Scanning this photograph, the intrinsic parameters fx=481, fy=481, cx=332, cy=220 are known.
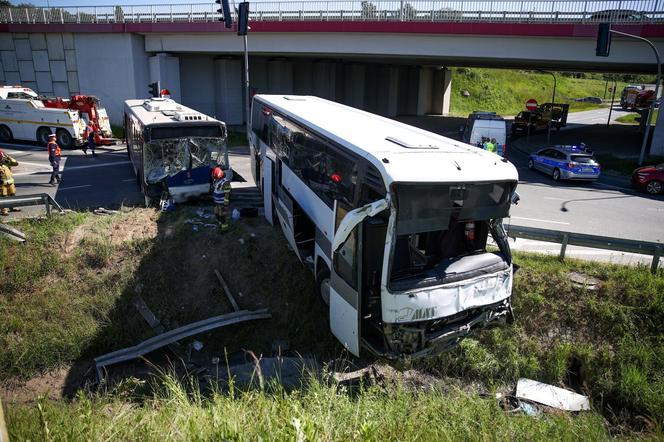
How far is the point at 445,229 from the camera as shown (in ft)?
21.7

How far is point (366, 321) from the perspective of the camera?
7008 mm

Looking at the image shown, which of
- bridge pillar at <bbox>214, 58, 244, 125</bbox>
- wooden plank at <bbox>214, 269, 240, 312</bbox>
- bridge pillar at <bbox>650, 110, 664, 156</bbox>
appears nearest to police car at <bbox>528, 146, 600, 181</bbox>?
bridge pillar at <bbox>650, 110, 664, 156</bbox>

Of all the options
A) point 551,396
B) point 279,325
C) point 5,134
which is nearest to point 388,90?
point 5,134

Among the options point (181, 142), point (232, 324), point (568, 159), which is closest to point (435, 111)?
point (568, 159)

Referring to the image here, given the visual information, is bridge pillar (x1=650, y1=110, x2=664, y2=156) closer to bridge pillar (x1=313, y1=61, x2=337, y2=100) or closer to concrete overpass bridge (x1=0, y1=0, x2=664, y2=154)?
concrete overpass bridge (x1=0, y1=0, x2=664, y2=154)

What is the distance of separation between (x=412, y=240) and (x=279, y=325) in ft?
12.2

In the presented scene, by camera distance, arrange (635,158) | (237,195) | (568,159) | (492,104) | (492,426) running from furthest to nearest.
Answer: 1. (492,104)
2. (635,158)
3. (568,159)
4. (237,195)
5. (492,426)

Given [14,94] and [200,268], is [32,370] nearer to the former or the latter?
[200,268]

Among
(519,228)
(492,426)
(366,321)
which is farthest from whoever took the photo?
(519,228)

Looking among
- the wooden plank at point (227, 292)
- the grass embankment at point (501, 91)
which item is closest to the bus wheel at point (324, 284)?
the wooden plank at point (227, 292)

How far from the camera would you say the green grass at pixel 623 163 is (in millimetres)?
22641

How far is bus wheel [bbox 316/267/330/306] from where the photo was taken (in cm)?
861

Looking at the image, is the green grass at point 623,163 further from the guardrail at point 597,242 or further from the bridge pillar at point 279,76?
the bridge pillar at point 279,76

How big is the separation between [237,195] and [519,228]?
7979 millimetres
